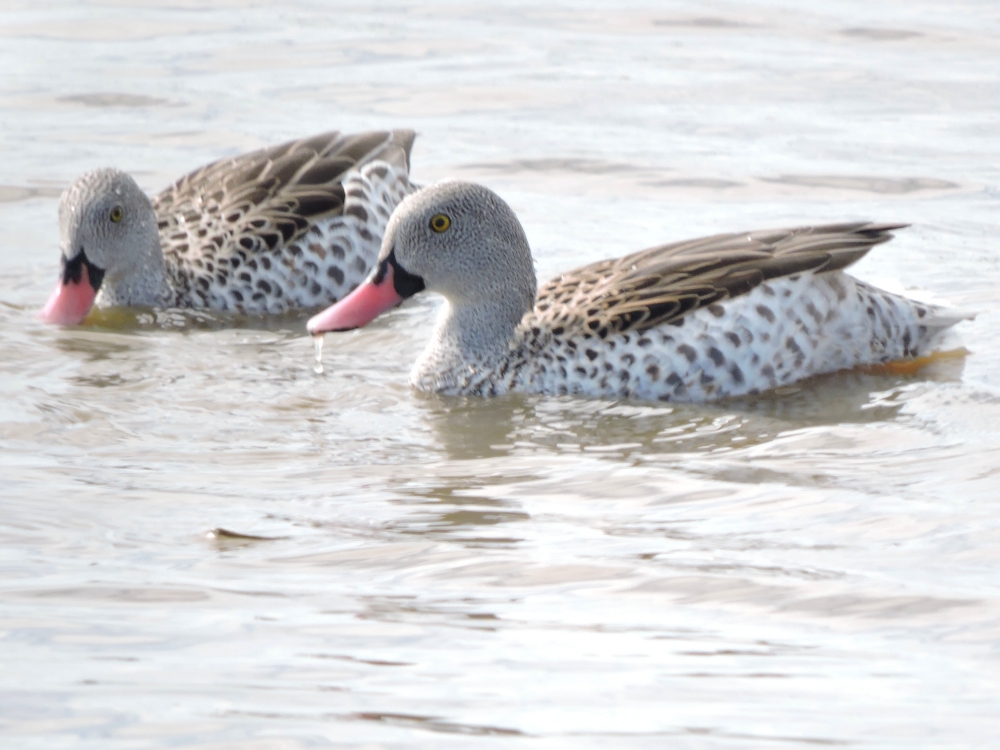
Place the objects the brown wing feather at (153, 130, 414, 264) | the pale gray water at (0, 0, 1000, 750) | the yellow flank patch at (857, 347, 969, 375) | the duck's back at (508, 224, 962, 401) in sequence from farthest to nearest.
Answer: the brown wing feather at (153, 130, 414, 264), the yellow flank patch at (857, 347, 969, 375), the duck's back at (508, 224, 962, 401), the pale gray water at (0, 0, 1000, 750)

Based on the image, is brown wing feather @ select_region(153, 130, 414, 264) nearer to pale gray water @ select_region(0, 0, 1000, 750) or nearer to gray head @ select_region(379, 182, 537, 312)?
pale gray water @ select_region(0, 0, 1000, 750)

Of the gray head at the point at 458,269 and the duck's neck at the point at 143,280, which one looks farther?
the duck's neck at the point at 143,280

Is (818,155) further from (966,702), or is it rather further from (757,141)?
(966,702)

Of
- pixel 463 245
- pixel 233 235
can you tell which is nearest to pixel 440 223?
pixel 463 245

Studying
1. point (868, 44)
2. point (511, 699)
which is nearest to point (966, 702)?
point (511, 699)

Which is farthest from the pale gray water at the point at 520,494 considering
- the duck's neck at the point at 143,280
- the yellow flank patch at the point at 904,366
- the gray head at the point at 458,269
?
the gray head at the point at 458,269

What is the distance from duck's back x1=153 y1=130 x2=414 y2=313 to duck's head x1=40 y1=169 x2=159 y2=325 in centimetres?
27

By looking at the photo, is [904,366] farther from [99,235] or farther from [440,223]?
[99,235]

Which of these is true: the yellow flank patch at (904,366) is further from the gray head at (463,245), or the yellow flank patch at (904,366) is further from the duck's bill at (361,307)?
the duck's bill at (361,307)

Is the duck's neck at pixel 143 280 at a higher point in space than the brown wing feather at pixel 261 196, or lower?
lower

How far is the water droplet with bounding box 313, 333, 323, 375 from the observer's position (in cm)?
772

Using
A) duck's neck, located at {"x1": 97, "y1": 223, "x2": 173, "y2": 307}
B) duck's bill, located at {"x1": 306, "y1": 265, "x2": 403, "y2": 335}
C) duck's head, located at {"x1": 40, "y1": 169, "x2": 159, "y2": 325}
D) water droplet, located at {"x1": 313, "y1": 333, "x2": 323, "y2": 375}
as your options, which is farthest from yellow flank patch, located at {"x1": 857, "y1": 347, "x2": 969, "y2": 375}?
duck's head, located at {"x1": 40, "y1": 169, "x2": 159, "y2": 325}

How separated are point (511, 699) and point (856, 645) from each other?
0.99m

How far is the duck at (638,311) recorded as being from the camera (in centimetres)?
716
